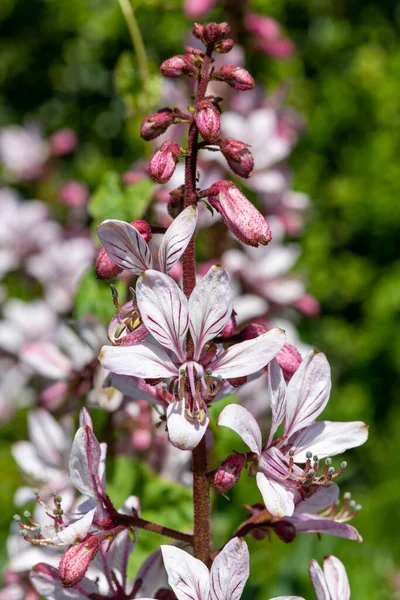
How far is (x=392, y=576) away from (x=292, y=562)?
0.42 meters

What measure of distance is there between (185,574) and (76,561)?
130mm

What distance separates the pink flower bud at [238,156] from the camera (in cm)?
114

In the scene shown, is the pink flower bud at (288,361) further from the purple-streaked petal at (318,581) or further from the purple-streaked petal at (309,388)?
the purple-streaked petal at (318,581)

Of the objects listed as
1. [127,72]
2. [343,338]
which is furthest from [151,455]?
[343,338]

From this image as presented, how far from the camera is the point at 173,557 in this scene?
3.46ft

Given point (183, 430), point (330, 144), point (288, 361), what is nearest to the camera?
point (183, 430)

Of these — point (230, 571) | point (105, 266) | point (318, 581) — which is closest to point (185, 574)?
point (230, 571)

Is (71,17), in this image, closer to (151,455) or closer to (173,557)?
(151,455)

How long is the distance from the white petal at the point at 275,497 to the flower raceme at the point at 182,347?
10 cm

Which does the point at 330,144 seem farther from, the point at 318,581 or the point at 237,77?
the point at 318,581

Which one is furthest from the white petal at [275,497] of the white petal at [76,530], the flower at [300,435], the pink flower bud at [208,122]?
the pink flower bud at [208,122]

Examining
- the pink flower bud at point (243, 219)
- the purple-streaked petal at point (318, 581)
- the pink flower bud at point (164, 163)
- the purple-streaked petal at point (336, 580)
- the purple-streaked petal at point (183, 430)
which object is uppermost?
the pink flower bud at point (164, 163)

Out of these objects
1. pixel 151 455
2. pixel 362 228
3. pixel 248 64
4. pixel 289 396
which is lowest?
pixel 362 228

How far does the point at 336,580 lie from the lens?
1.15 m
